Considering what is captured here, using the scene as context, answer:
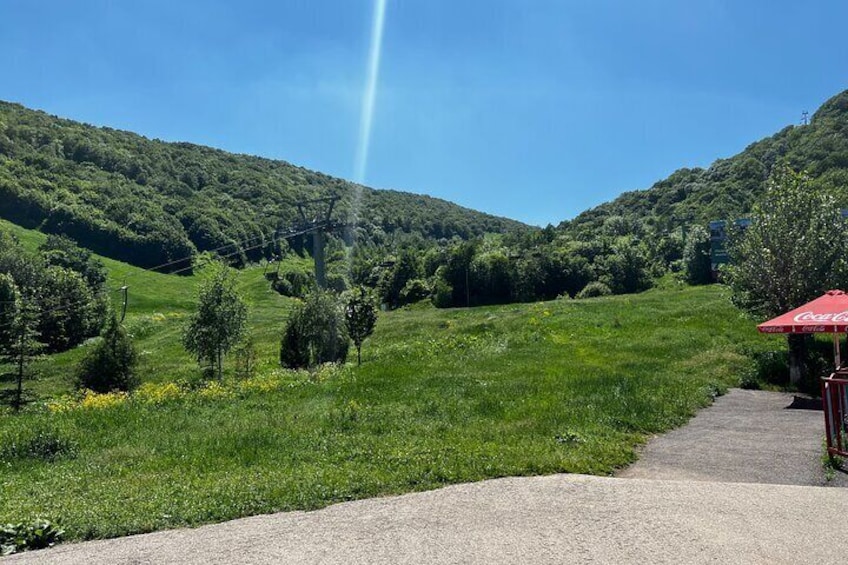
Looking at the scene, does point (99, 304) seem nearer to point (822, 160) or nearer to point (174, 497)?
point (174, 497)

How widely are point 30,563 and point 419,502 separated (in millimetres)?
4096

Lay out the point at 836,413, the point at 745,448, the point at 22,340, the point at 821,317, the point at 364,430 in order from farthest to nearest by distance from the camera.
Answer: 1. the point at 22,340
2. the point at 364,430
3. the point at 821,317
4. the point at 745,448
5. the point at 836,413

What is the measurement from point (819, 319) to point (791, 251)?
7.54 m

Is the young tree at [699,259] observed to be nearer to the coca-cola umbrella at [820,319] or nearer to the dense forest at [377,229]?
the dense forest at [377,229]

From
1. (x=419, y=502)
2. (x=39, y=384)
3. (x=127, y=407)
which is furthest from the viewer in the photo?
(x=39, y=384)

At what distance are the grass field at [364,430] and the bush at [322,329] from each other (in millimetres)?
4545

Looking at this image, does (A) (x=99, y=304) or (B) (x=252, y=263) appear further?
(B) (x=252, y=263)

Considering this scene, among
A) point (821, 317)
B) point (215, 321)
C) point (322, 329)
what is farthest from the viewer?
point (322, 329)

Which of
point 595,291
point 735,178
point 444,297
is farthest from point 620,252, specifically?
point 735,178

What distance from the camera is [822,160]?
107 metres

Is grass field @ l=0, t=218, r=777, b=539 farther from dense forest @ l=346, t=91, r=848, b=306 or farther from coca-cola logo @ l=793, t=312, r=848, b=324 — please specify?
dense forest @ l=346, t=91, r=848, b=306

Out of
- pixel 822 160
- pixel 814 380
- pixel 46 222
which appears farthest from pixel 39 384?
pixel 822 160

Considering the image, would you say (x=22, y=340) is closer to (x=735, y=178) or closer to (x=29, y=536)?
(x=29, y=536)

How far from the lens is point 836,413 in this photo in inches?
369
